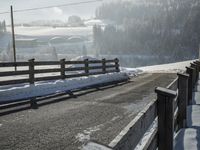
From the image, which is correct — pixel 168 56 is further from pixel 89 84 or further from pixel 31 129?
pixel 31 129

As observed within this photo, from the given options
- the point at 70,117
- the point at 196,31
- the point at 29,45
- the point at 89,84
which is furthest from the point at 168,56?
the point at 70,117

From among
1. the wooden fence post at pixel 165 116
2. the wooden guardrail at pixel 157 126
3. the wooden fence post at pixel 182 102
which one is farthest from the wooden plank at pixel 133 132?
the wooden fence post at pixel 182 102

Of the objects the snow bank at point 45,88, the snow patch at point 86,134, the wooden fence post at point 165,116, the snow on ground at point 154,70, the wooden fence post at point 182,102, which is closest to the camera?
the wooden fence post at point 165,116

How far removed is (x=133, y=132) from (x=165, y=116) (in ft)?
5.18

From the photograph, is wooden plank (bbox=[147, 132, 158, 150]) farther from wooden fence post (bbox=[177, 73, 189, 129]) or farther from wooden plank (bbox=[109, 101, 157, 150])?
wooden fence post (bbox=[177, 73, 189, 129])

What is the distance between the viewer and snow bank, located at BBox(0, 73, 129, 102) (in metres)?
12.8

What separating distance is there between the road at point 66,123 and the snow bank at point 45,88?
1.52 meters

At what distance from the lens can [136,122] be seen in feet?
11.0

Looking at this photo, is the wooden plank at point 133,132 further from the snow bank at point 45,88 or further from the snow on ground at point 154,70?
the snow on ground at point 154,70

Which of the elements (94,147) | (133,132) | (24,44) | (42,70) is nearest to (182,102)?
(133,132)

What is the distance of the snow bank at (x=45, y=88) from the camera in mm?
12766

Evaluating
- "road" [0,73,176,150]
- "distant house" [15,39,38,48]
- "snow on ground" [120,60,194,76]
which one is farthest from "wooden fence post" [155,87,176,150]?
"distant house" [15,39,38,48]

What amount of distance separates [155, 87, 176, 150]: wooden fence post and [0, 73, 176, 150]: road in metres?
2.03

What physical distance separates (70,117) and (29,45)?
551 feet
